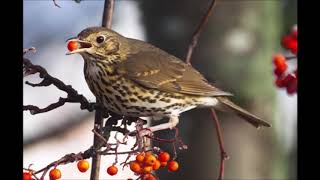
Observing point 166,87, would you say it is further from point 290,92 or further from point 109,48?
point 290,92

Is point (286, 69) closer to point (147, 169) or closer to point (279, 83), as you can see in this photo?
point (279, 83)

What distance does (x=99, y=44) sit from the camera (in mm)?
794

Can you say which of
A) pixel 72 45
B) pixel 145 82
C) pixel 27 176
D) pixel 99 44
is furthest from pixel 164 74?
pixel 27 176

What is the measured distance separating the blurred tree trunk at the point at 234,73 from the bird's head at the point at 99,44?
265 millimetres

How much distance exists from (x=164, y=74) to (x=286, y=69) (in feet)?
1.04

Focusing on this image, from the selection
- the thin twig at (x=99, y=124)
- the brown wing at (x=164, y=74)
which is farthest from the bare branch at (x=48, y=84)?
the brown wing at (x=164, y=74)

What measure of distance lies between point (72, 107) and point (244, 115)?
1.34 feet

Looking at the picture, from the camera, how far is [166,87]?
94 cm

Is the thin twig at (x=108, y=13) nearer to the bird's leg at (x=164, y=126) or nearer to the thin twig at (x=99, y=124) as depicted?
the thin twig at (x=99, y=124)
